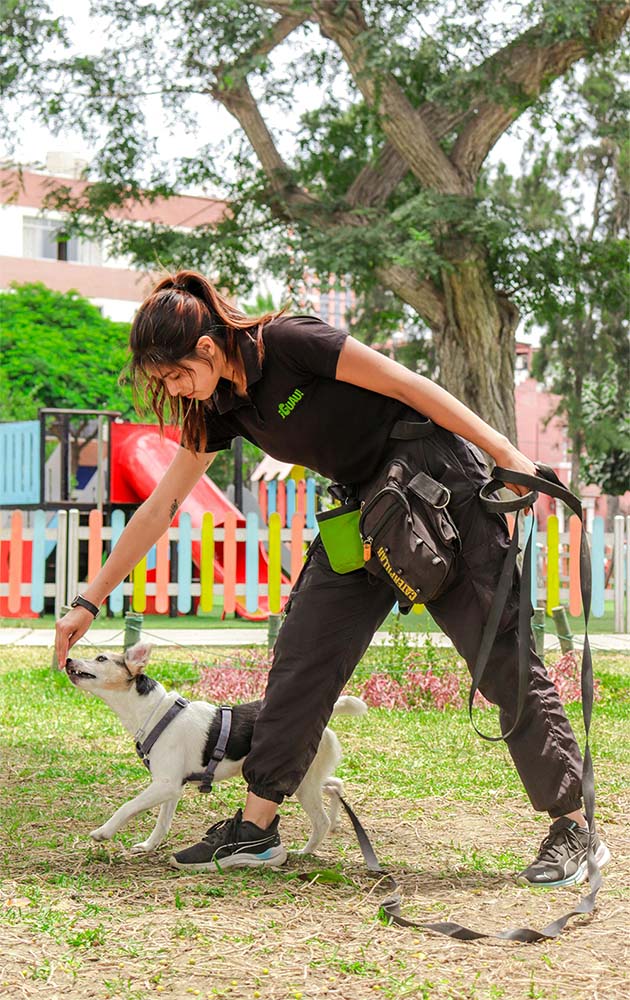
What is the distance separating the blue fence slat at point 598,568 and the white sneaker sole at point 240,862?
8.68m

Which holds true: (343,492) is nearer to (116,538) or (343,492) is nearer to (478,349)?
(116,538)

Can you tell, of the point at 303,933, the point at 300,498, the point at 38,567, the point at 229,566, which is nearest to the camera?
the point at 303,933

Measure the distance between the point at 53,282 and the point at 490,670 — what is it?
136 ft

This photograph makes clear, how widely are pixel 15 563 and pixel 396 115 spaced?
7302mm

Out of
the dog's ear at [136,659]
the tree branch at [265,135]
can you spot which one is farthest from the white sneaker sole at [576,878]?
the tree branch at [265,135]

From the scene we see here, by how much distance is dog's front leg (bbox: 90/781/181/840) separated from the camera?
398cm

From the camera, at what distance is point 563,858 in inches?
145

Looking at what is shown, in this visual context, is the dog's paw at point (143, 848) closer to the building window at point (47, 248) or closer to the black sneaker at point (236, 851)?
the black sneaker at point (236, 851)

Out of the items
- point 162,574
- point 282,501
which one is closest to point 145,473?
point 282,501

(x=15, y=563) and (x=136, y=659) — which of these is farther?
(x=15, y=563)

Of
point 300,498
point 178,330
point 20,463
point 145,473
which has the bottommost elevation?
point 178,330

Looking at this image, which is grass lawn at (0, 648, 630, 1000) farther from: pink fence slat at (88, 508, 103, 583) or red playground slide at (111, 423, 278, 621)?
red playground slide at (111, 423, 278, 621)

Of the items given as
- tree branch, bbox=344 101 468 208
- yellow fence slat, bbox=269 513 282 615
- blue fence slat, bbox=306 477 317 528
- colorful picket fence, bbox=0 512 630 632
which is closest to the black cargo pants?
colorful picket fence, bbox=0 512 630 632

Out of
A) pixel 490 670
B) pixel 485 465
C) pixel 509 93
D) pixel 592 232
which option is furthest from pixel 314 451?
pixel 592 232
